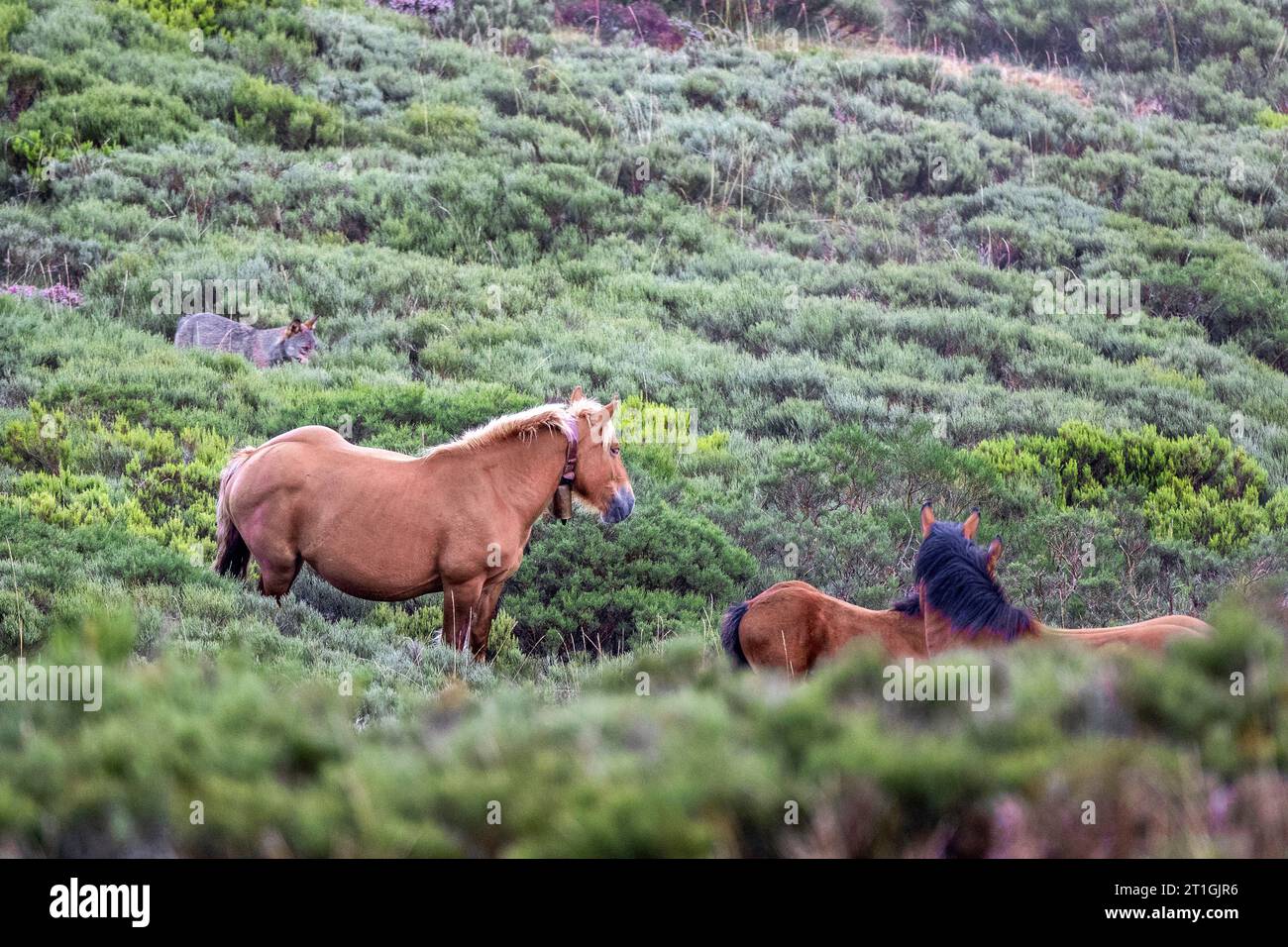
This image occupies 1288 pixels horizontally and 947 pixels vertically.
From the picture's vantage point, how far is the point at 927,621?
6.56m

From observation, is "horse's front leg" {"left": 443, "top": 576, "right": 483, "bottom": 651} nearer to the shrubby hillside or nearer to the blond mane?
the shrubby hillside

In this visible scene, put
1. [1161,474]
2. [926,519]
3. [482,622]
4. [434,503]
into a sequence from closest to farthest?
1. [926,519]
2. [434,503]
3. [482,622]
4. [1161,474]

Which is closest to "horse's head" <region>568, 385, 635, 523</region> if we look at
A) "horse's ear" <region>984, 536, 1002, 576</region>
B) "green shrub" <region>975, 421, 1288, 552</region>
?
"horse's ear" <region>984, 536, 1002, 576</region>

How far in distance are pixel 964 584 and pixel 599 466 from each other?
2715mm

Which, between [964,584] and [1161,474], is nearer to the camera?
[964,584]

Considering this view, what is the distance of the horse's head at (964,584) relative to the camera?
248 inches

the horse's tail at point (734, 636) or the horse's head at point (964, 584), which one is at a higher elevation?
the horse's head at point (964, 584)

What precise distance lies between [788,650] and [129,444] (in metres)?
6.67

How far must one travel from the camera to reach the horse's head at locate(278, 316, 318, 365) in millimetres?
13930

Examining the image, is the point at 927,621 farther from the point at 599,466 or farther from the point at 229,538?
the point at 229,538

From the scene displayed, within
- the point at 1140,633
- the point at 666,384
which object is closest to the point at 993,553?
the point at 1140,633

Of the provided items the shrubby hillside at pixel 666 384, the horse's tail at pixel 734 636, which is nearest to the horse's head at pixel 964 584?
the horse's tail at pixel 734 636

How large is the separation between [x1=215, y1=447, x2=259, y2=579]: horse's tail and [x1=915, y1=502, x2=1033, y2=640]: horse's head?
4.47 m

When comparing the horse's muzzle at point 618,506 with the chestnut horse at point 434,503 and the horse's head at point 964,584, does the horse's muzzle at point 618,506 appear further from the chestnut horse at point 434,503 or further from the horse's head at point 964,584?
the horse's head at point 964,584
